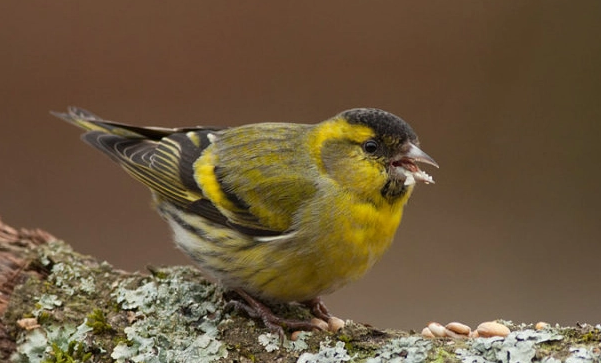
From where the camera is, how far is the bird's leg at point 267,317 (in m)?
3.28

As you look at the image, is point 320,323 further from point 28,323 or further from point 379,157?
point 28,323

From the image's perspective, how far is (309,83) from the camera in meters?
6.79

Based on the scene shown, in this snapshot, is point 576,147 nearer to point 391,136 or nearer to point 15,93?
point 391,136

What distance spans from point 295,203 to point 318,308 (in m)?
0.50

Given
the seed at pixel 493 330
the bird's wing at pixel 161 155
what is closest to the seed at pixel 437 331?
the seed at pixel 493 330

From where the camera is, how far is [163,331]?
3.26 metres

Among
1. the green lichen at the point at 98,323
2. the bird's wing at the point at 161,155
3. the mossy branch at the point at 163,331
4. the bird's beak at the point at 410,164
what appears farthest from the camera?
the bird's wing at the point at 161,155

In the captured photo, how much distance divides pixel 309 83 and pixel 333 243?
139 inches

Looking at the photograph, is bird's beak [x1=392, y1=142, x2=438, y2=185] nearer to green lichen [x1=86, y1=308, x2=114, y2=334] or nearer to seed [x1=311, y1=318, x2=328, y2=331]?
seed [x1=311, y1=318, x2=328, y2=331]

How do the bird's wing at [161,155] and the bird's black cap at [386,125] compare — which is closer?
the bird's black cap at [386,125]

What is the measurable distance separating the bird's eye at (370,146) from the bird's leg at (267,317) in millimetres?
784

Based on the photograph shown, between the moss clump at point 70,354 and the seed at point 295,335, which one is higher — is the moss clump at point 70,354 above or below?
below

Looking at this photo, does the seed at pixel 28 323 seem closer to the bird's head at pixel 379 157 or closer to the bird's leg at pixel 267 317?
the bird's leg at pixel 267 317

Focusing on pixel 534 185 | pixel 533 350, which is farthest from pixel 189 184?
pixel 534 185
